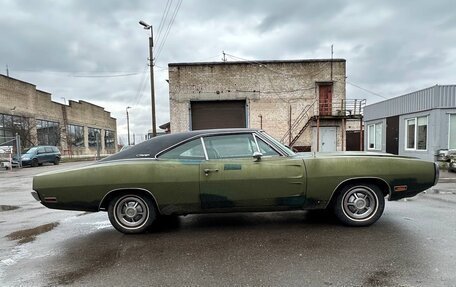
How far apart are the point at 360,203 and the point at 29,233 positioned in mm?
4983

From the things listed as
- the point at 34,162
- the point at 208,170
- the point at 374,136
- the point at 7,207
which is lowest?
the point at 34,162

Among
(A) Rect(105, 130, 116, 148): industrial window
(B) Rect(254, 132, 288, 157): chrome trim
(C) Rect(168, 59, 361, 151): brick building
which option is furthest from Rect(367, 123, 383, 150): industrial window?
(A) Rect(105, 130, 116, 148): industrial window

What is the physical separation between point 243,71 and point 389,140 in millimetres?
13112

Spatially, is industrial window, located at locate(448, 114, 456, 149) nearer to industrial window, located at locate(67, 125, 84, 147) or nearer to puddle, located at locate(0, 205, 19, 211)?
puddle, located at locate(0, 205, 19, 211)

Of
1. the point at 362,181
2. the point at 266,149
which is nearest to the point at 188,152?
the point at 266,149

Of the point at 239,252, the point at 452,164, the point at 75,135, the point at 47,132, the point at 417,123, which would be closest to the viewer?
the point at 239,252

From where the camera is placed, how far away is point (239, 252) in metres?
3.65

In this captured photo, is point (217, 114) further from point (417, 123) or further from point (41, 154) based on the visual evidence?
point (417, 123)

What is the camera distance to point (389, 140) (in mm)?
17141

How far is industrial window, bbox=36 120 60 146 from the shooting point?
33.4 meters

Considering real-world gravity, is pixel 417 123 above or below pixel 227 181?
above

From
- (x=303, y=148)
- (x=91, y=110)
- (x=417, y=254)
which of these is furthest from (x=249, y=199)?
(x=91, y=110)

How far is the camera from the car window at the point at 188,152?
4.40 metres

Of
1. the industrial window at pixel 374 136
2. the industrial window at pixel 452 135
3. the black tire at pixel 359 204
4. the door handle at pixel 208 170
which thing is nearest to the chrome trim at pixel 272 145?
the door handle at pixel 208 170
